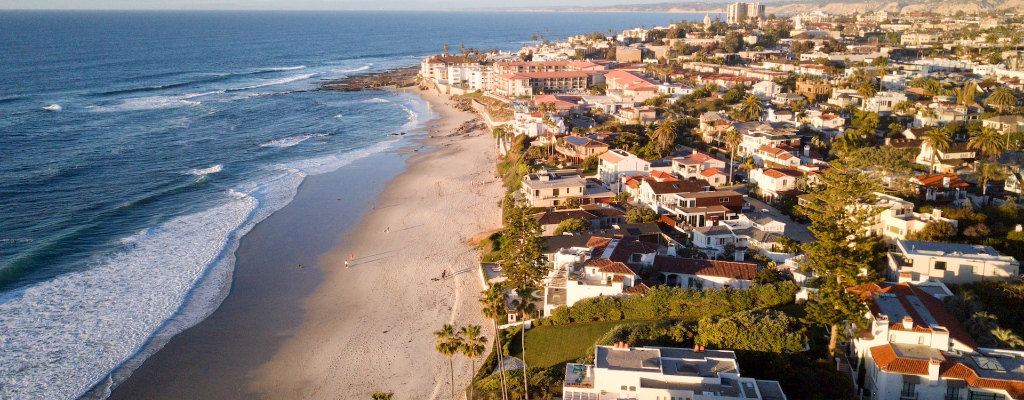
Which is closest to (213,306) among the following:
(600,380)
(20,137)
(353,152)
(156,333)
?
(156,333)

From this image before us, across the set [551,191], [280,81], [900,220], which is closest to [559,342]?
[551,191]

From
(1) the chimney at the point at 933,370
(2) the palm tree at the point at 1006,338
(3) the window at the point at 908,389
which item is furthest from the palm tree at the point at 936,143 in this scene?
(3) the window at the point at 908,389

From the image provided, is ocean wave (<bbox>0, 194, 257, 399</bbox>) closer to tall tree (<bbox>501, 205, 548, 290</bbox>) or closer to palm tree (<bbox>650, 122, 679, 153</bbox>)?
tall tree (<bbox>501, 205, 548, 290</bbox>)

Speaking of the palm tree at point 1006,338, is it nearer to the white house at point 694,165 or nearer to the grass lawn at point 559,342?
the grass lawn at point 559,342

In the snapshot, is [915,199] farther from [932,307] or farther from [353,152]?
[353,152]

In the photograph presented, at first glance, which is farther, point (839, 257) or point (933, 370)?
point (839, 257)

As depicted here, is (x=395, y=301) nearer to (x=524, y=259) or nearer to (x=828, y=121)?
(x=524, y=259)
